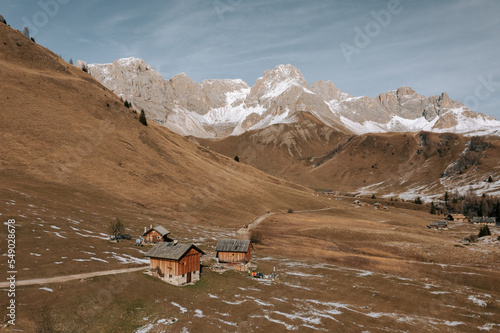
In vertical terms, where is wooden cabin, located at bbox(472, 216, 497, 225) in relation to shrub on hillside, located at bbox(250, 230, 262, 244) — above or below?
below

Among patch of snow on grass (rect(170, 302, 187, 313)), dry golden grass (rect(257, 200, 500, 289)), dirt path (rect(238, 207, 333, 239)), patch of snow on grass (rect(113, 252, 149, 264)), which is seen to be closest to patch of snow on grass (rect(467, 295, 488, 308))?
dry golden grass (rect(257, 200, 500, 289))

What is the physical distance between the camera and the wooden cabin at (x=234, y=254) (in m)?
52.3

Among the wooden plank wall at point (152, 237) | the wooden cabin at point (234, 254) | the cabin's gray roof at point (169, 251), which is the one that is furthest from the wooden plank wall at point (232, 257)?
the wooden plank wall at point (152, 237)

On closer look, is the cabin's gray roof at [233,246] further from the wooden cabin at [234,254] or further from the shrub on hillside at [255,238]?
the shrub on hillside at [255,238]

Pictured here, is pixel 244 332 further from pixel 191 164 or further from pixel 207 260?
pixel 191 164

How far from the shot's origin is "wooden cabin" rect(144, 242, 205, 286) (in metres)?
40.4

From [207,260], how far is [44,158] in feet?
202

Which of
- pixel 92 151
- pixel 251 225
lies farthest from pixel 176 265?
pixel 92 151

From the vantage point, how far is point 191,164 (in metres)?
130

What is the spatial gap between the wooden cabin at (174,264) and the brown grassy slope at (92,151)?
49.1m

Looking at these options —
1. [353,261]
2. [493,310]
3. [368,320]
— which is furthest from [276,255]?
[493,310]

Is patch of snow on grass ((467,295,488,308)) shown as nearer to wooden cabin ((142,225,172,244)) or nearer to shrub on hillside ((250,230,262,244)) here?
shrub on hillside ((250,230,262,244))

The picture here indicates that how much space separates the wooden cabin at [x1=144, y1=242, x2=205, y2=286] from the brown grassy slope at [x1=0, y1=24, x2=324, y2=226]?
161 ft

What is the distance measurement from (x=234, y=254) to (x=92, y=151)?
7034 cm
